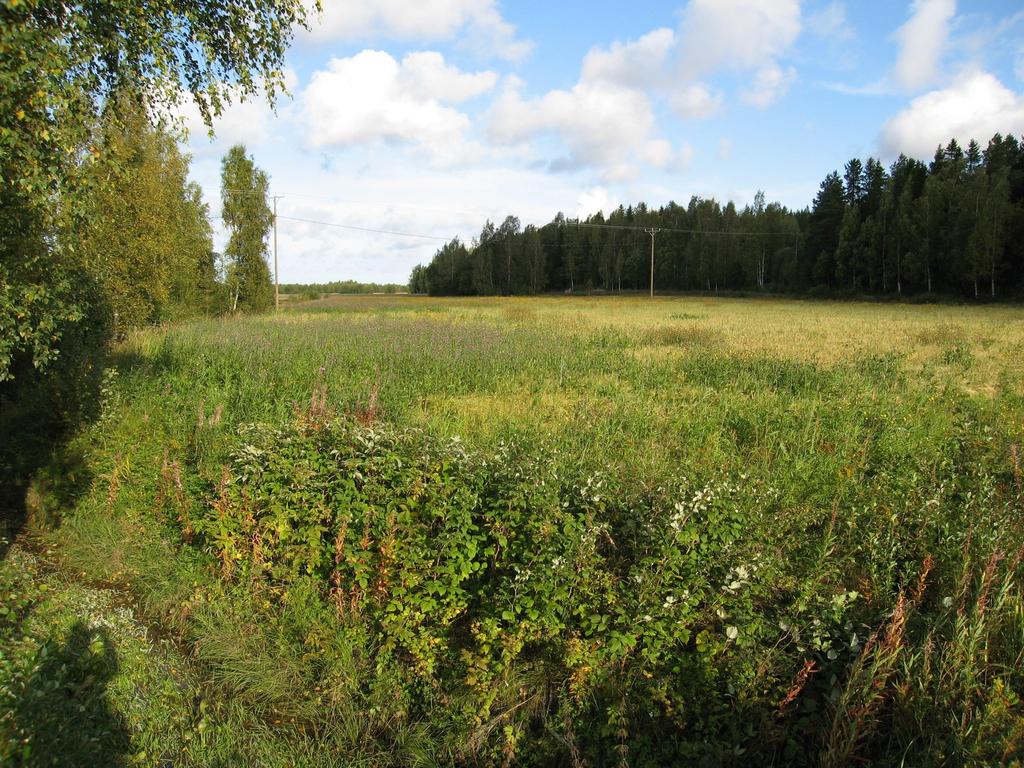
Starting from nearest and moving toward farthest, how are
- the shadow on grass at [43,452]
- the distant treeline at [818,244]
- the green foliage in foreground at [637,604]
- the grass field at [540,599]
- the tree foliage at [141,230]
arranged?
the green foliage in foreground at [637,604], the grass field at [540,599], the shadow on grass at [43,452], the tree foliage at [141,230], the distant treeline at [818,244]

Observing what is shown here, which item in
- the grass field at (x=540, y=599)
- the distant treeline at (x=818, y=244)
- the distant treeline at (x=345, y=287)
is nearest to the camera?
the grass field at (x=540, y=599)

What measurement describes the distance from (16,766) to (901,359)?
1557cm

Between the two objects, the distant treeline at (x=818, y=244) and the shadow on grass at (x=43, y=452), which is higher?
the distant treeline at (x=818, y=244)

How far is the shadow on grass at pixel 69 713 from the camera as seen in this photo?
145 inches

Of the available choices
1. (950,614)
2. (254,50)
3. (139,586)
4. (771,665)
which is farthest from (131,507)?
(950,614)

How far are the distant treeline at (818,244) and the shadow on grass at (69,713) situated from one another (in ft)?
197

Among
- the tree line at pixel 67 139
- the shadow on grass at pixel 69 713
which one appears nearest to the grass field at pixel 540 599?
the shadow on grass at pixel 69 713

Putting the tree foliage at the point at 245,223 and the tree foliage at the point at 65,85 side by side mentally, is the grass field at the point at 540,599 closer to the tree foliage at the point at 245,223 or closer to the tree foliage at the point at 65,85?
the tree foliage at the point at 65,85

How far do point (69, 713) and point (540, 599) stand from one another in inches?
128

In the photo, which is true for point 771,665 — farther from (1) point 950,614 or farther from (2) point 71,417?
(2) point 71,417

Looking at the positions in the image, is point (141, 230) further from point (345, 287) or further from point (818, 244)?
point (345, 287)

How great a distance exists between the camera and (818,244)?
72.6 metres

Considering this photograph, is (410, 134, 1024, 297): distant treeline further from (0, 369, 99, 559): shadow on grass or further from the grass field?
(0, 369, 99, 559): shadow on grass

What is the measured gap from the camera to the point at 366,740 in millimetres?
4344
